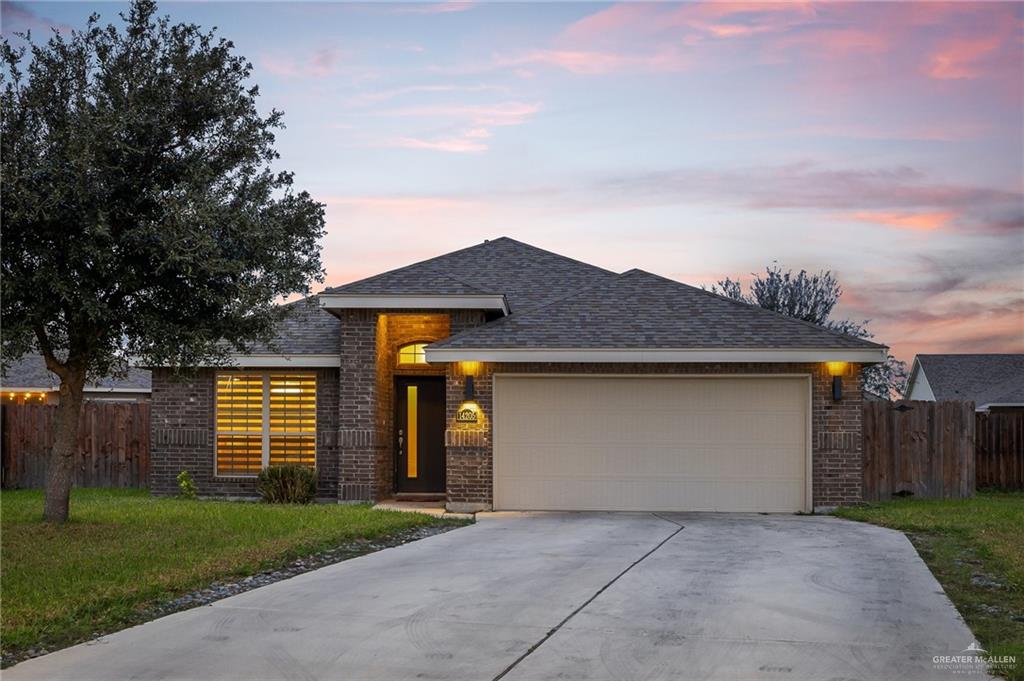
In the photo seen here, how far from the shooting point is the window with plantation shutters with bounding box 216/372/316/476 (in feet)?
63.8

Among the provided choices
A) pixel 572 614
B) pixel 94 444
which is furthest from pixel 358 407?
pixel 572 614

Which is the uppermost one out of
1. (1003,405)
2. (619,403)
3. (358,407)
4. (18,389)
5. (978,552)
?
(18,389)

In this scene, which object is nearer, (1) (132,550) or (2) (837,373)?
(1) (132,550)

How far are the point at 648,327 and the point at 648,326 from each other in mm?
50

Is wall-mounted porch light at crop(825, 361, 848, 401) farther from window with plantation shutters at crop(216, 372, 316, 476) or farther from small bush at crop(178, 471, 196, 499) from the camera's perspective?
small bush at crop(178, 471, 196, 499)

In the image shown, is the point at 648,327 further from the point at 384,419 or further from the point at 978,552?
the point at 978,552

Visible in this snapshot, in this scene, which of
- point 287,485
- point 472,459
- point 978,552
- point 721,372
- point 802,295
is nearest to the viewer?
point 978,552

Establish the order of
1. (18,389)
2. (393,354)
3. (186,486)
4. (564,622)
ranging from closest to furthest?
(564,622) < (186,486) < (393,354) < (18,389)

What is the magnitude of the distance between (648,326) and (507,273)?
5.17m

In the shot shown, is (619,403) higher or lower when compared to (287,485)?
higher

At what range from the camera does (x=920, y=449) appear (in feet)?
64.8

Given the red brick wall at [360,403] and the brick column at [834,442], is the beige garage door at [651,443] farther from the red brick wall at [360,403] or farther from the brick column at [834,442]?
the red brick wall at [360,403]

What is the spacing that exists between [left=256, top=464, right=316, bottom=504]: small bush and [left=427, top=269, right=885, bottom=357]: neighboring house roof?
3489 millimetres

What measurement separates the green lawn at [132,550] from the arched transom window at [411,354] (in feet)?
12.0
